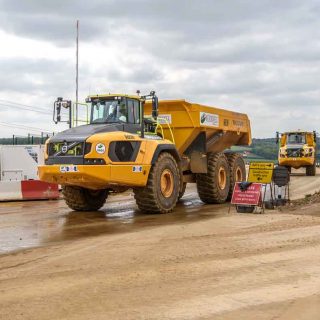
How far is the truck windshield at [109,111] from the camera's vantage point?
12.5 meters

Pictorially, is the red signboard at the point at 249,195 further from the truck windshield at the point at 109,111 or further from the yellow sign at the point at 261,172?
the truck windshield at the point at 109,111

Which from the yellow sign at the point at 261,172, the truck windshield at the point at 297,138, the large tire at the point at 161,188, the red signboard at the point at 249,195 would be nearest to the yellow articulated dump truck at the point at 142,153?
the large tire at the point at 161,188

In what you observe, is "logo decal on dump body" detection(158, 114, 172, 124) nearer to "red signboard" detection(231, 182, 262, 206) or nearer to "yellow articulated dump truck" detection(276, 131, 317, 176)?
"red signboard" detection(231, 182, 262, 206)

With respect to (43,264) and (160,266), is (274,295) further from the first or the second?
(43,264)

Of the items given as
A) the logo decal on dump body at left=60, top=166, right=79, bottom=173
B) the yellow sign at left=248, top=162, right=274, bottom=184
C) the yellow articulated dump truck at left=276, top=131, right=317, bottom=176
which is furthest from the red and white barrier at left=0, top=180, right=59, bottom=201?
the yellow articulated dump truck at left=276, top=131, right=317, bottom=176

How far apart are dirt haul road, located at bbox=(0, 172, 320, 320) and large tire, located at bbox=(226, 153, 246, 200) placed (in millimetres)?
4780

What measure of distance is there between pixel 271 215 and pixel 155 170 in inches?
104

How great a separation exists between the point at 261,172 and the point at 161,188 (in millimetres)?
2359

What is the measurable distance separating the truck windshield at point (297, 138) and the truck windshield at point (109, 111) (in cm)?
1951

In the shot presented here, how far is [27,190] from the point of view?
56.0 ft

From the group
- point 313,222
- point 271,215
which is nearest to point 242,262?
point 313,222

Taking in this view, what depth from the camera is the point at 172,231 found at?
385 inches

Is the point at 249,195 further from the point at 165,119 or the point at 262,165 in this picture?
the point at 165,119

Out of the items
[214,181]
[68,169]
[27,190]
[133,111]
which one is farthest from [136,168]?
[27,190]
